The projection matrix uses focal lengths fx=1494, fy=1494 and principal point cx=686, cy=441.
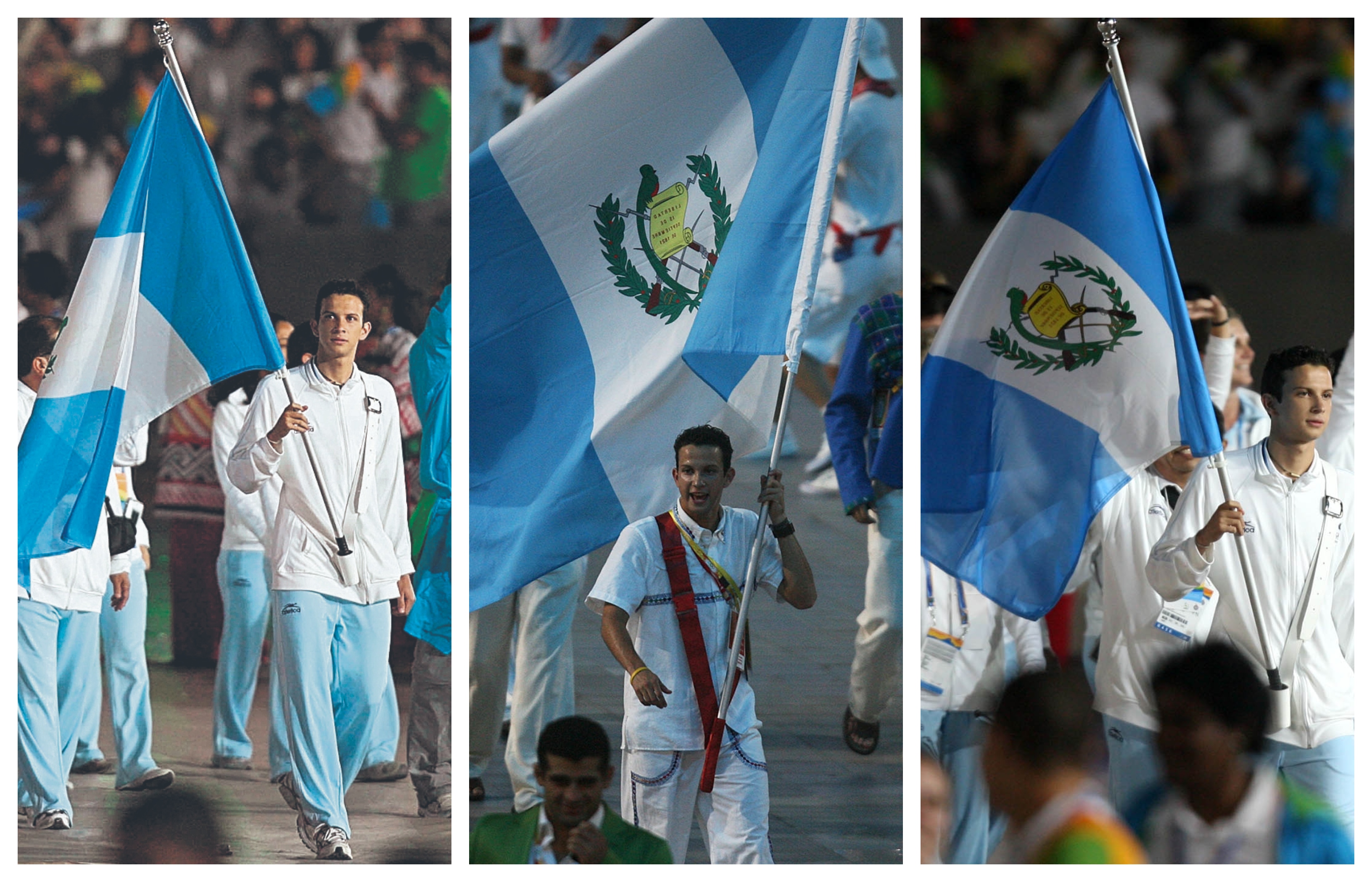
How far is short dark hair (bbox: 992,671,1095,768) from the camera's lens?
2580 millimetres

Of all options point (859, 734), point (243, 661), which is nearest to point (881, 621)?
point (859, 734)

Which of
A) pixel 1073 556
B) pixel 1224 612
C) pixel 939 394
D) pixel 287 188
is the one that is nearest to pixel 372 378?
pixel 287 188

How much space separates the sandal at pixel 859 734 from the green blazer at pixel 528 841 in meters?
0.60

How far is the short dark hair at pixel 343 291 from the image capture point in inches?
166

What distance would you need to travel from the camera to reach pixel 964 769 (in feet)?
14.0

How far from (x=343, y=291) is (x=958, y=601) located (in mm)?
1952

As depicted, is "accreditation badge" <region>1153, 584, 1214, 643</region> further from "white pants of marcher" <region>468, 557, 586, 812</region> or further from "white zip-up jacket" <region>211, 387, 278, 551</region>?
"white zip-up jacket" <region>211, 387, 278, 551</region>

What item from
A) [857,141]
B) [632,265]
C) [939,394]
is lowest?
[939,394]

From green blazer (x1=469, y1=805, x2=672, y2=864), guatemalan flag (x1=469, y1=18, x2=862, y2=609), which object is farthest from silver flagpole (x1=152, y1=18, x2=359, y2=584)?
green blazer (x1=469, y1=805, x2=672, y2=864)

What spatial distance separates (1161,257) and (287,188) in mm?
2425

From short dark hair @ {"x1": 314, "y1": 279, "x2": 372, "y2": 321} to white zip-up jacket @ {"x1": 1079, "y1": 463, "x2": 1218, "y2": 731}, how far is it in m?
2.14

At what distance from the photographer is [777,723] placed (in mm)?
4195

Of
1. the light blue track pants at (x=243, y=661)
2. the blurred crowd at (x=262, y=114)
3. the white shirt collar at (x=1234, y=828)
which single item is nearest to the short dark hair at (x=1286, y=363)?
the white shirt collar at (x=1234, y=828)

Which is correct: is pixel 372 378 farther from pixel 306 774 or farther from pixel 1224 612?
pixel 1224 612
